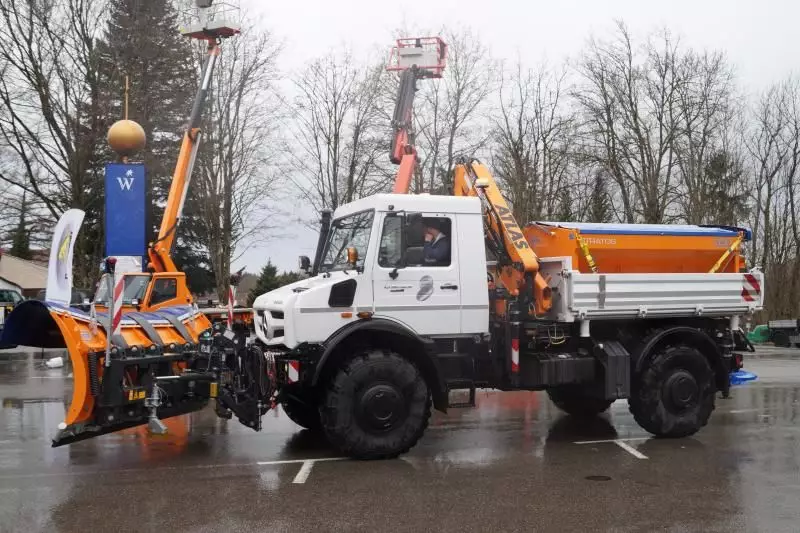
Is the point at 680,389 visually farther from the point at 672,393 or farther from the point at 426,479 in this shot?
the point at 426,479

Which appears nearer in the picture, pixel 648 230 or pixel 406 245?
pixel 406 245

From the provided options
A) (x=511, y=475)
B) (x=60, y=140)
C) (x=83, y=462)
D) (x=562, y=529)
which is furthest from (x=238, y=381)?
(x=60, y=140)

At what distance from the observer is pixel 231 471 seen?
761 cm

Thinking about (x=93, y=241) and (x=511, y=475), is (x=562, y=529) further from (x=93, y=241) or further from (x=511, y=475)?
(x=93, y=241)

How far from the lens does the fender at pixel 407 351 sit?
300 inches

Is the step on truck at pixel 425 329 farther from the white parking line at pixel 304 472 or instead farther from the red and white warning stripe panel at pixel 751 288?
the white parking line at pixel 304 472

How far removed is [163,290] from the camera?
1598 cm

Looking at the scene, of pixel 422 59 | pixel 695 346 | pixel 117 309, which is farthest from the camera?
pixel 422 59

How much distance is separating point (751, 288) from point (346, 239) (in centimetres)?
532

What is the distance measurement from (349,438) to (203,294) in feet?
93.4

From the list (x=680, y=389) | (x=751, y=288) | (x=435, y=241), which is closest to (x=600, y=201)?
(x=751, y=288)

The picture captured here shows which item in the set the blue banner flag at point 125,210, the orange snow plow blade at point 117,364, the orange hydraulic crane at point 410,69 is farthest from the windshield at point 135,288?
the orange snow plow blade at point 117,364

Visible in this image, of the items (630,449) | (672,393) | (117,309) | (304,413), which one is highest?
(117,309)

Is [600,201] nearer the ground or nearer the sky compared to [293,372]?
nearer the sky
